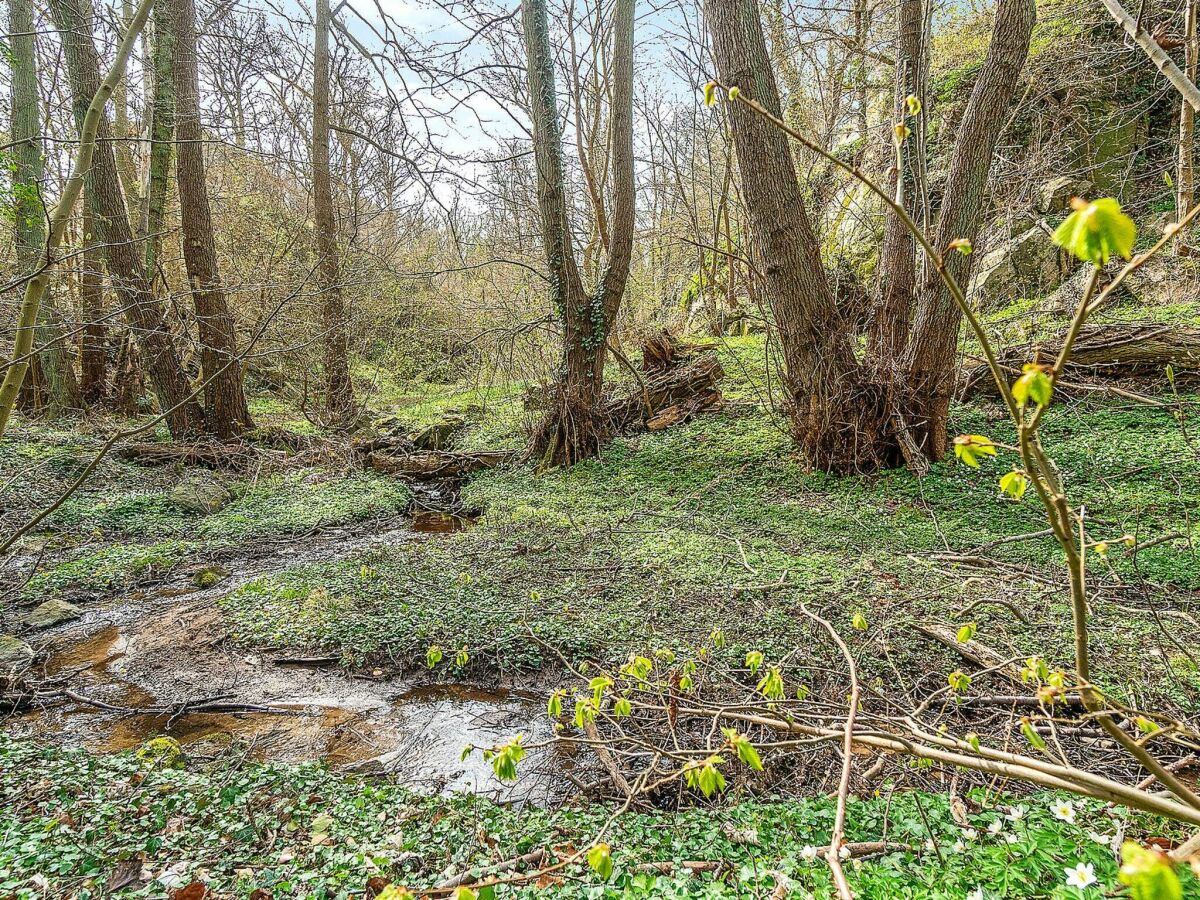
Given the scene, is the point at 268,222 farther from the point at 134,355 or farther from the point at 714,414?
the point at 714,414

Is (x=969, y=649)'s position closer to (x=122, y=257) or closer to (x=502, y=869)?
(x=502, y=869)

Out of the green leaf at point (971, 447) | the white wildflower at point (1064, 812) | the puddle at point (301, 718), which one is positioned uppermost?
the green leaf at point (971, 447)

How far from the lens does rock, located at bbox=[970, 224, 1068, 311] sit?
8711mm

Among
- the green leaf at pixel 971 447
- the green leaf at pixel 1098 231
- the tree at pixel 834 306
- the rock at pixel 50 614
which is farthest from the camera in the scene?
the tree at pixel 834 306

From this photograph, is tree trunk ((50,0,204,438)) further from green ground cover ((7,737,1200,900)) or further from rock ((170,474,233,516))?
green ground cover ((7,737,1200,900))

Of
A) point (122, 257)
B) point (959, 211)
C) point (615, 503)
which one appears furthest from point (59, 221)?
point (122, 257)

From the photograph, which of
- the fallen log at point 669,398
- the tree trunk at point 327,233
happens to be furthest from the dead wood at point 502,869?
the tree trunk at point 327,233

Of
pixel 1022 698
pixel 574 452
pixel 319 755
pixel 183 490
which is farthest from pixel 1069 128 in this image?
pixel 183 490

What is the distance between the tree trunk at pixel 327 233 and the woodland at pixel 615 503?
5.6 inches

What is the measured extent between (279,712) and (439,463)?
6.11 m

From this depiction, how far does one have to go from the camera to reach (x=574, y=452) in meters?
8.18

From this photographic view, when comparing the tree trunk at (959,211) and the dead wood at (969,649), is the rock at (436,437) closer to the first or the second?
the tree trunk at (959,211)

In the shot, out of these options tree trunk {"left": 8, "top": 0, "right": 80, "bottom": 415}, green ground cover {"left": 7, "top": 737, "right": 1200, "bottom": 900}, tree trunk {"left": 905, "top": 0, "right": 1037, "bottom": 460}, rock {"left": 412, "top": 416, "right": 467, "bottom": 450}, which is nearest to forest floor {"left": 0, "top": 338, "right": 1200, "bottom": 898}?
green ground cover {"left": 7, "top": 737, "right": 1200, "bottom": 900}

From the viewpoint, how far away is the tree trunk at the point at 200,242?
8133 millimetres
